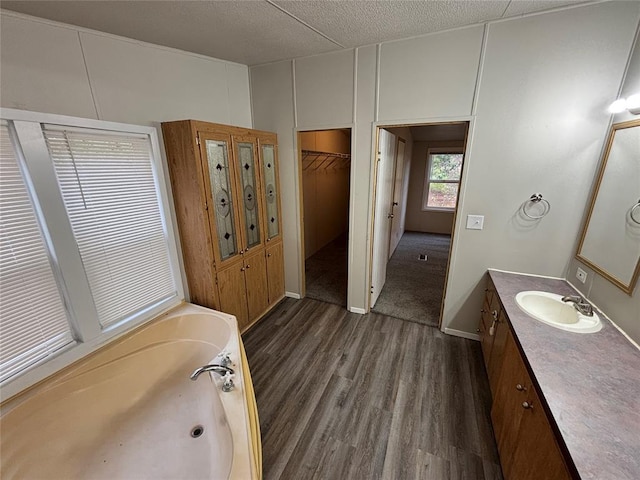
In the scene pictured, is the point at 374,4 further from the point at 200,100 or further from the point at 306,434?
the point at 306,434

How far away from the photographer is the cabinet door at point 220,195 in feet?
6.85

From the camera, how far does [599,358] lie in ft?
4.15

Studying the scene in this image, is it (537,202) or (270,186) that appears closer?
(537,202)

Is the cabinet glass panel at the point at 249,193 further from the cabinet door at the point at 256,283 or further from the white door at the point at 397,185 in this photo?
the white door at the point at 397,185

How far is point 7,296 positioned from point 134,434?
3.60ft

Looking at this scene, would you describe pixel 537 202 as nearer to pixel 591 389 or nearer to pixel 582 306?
pixel 582 306

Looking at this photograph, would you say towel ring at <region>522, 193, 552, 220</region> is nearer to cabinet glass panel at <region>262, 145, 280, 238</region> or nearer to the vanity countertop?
the vanity countertop

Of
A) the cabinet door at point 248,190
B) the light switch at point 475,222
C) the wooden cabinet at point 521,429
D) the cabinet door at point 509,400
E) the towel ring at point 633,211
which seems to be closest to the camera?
the wooden cabinet at point 521,429

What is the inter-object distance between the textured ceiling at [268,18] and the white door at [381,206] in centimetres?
85

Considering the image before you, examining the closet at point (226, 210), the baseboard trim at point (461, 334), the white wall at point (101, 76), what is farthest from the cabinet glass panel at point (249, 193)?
the baseboard trim at point (461, 334)

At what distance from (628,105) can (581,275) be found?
1111mm

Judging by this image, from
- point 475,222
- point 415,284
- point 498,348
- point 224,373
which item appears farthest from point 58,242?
point 415,284

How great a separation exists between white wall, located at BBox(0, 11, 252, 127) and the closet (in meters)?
0.29

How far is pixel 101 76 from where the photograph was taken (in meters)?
1.70
